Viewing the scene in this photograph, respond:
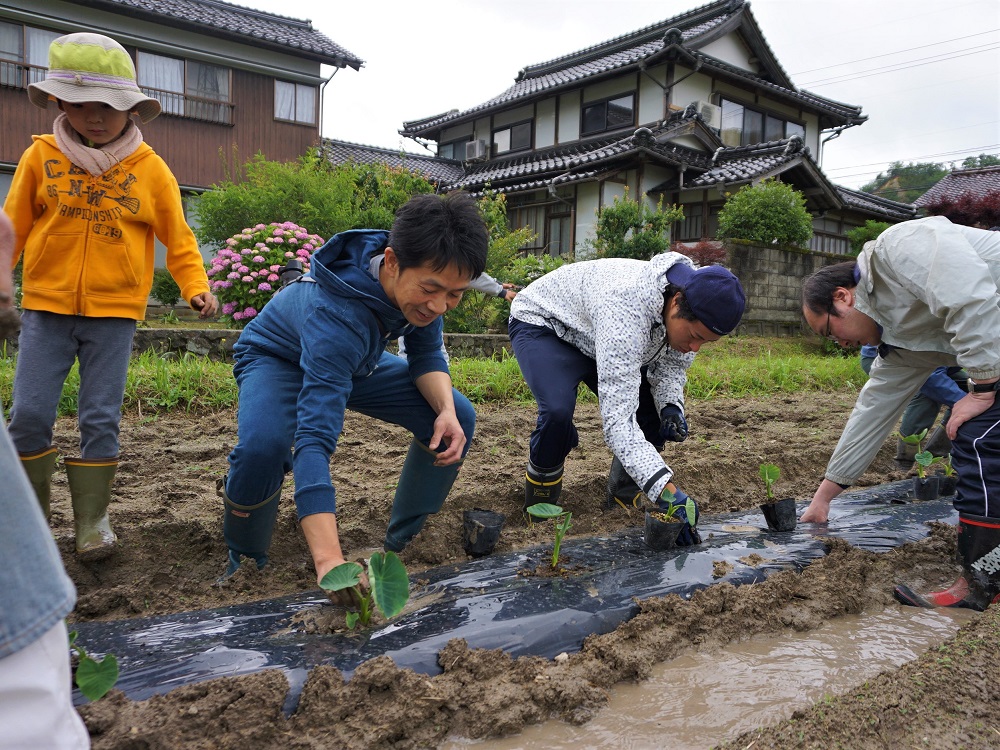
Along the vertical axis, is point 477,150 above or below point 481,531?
above

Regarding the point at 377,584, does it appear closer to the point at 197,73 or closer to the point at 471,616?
the point at 471,616

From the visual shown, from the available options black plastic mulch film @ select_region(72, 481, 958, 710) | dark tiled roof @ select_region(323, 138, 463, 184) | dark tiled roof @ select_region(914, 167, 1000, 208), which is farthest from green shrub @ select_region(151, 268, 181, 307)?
dark tiled roof @ select_region(914, 167, 1000, 208)

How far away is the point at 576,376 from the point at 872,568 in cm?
148

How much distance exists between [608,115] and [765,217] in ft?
19.6

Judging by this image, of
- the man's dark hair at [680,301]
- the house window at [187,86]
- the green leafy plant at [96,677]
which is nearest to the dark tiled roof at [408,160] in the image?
the house window at [187,86]

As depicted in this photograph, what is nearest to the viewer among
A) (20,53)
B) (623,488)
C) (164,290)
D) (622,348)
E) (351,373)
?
(351,373)

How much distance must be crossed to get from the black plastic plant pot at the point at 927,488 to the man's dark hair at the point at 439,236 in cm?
336

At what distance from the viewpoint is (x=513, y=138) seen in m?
18.3

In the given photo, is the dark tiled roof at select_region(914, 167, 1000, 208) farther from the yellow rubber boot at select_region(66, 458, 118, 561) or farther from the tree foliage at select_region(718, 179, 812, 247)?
the yellow rubber boot at select_region(66, 458, 118, 561)

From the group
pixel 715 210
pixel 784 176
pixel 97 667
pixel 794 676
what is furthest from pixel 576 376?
pixel 784 176

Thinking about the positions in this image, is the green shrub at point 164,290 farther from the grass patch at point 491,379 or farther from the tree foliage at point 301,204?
the grass patch at point 491,379

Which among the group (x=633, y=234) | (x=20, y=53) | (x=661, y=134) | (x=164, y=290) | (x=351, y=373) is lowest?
(x=351, y=373)

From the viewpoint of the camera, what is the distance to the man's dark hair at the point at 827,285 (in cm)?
302

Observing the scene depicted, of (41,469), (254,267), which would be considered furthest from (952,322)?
(254,267)
